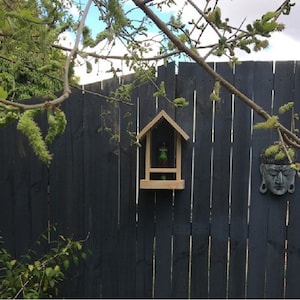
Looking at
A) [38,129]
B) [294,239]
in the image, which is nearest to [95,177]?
[294,239]

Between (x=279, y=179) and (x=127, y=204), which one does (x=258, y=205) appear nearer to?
(x=279, y=179)

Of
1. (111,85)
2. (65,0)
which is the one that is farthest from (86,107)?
(65,0)

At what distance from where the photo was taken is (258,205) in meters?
2.33

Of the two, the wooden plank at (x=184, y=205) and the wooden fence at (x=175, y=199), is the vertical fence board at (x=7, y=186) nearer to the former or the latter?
the wooden fence at (x=175, y=199)

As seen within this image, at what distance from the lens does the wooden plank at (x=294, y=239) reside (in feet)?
7.60

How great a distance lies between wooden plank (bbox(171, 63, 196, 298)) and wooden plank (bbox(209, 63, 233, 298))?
0.41 feet

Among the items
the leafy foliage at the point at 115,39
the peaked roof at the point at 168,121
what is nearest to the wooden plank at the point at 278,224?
the peaked roof at the point at 168,121

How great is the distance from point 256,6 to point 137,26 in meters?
0.49

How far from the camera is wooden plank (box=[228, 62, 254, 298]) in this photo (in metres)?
2.32

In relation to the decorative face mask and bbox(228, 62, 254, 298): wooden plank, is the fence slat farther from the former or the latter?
the decorative face mask

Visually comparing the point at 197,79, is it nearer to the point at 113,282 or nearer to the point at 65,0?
the point at 65,0

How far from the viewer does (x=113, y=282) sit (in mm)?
2465

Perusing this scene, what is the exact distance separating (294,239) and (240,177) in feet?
1.34

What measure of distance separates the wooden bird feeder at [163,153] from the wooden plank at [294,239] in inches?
22.5
